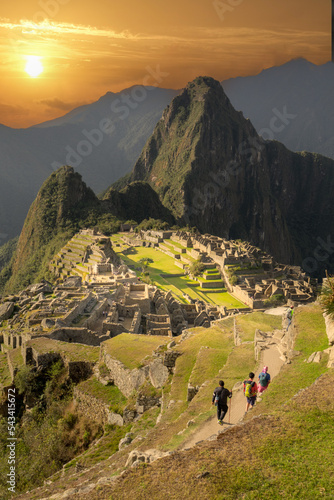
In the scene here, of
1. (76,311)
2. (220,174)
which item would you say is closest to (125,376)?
(76,311)

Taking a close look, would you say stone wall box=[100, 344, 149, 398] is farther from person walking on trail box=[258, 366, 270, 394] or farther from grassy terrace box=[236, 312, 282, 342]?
person walking on trail box=[258, 366, 270, 394]

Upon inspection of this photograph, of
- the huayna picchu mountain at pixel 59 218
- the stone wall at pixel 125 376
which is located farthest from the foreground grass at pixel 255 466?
the huayna picchu mountain at pixel 59 218

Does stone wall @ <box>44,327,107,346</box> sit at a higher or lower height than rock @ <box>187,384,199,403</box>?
higher

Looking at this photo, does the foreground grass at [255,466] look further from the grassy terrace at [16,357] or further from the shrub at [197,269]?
the shrub at [197,269]

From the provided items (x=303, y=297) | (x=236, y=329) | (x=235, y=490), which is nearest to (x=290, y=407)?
(x=235, y=490)

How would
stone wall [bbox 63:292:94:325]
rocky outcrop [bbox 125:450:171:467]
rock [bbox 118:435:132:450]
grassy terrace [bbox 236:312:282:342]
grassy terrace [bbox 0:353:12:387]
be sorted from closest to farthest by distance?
rocky outcrop [bbox 125:450:171:467] < rock [bbox 118:435:132:450] < grassy terrace [bbox 236:312:282:342] < grassy terrace [bbox 0:353:12:387] < stone wall [bbox 63:292:94:325]

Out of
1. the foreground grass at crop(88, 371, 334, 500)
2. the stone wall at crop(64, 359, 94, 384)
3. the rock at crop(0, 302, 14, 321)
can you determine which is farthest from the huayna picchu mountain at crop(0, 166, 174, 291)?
the foreground grass at crop(88, 371, 334, 500)

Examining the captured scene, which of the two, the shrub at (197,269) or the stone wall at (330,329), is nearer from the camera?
the stone wall at (330,329)
